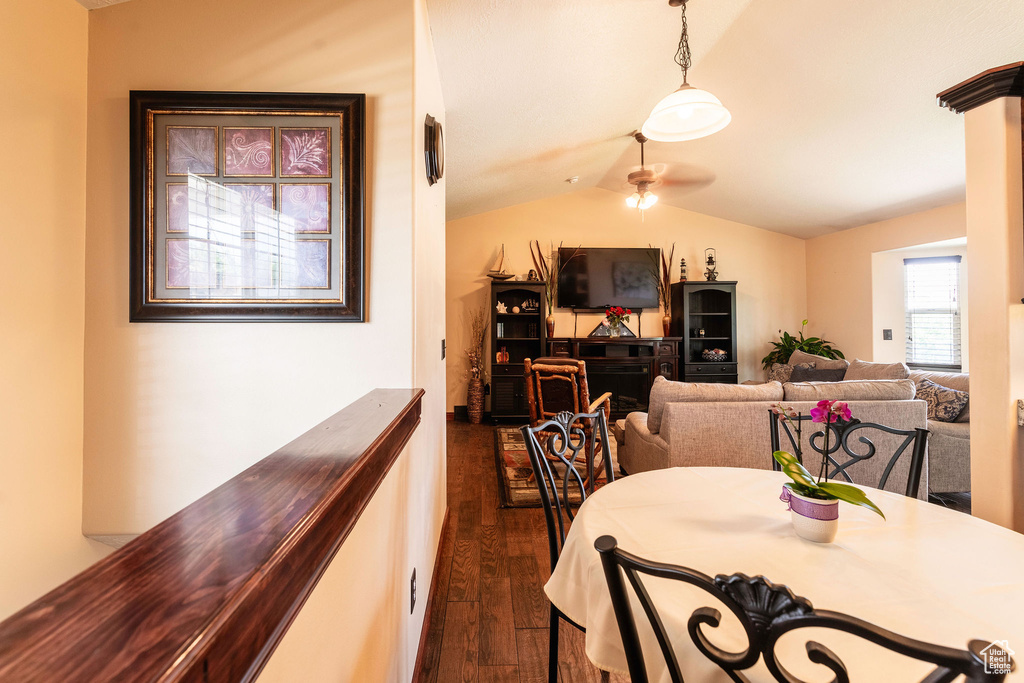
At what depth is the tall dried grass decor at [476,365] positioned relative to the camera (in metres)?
5.68

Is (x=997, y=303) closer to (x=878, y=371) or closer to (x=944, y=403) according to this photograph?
(x=944, y=403)

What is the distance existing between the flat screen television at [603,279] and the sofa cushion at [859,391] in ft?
11.4

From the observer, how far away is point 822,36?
2902 mm

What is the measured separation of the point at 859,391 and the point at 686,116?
6.27 ft

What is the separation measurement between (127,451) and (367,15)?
5.35 ft

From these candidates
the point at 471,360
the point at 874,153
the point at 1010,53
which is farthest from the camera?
the point at 471,360

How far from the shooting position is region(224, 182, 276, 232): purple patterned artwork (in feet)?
4.77


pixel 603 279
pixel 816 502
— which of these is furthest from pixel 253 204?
pixel 603 279

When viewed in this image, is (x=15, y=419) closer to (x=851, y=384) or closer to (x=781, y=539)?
(x=781, y=539)

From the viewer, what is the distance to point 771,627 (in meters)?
0.51

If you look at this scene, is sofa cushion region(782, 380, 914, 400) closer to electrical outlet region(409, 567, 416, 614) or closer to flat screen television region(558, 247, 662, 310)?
electrical outlet region(409, 567, 416, 614)

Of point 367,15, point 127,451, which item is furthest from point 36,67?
point 127,451

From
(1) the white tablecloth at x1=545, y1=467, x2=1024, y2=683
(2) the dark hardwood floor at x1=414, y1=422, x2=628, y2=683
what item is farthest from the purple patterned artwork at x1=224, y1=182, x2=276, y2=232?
(2) the dark hardwood floor at x1=414, y1=422, x2=628, y2=683

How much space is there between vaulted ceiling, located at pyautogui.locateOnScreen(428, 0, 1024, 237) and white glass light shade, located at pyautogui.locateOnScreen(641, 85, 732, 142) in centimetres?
62
